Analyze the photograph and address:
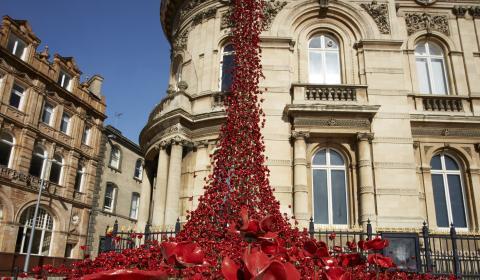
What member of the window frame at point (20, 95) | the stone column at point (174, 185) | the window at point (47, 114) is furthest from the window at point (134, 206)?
the stone column at point (174, 185)

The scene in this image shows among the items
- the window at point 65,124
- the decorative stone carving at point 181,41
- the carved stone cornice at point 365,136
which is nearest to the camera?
the carved stone cornice at point 365,136

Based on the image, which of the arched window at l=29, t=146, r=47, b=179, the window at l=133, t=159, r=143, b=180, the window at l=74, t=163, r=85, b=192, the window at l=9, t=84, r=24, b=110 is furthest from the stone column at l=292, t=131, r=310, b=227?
the window at l=133, t=159, r=143, b=180

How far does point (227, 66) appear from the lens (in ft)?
60.0

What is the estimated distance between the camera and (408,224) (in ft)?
45.0

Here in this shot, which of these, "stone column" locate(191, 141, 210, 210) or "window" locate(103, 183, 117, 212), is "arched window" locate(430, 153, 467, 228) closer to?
"stone column" locate(191, 141, 210, 210)

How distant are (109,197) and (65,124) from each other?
777cm

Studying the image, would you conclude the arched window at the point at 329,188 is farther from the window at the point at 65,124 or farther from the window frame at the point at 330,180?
the window at the point at 65,124

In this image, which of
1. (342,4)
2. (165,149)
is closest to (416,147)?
(342,4)

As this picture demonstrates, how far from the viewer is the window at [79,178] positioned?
3209cm

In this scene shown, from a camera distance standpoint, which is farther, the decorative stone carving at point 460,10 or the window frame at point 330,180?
the decorative stone carving at point 460,10

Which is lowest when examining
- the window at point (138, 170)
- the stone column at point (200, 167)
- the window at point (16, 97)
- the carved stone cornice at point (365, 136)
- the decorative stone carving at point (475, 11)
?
the stone column at point (200, 167)

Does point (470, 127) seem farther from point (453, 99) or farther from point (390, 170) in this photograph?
point (390, 170)

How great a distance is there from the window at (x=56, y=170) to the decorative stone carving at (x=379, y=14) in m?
24.1

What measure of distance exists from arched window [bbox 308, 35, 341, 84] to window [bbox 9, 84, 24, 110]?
20905 mm
